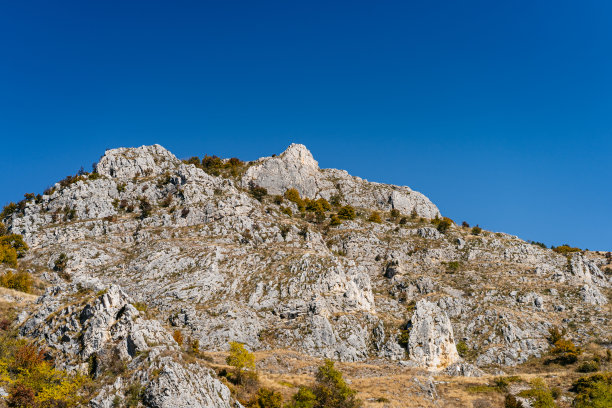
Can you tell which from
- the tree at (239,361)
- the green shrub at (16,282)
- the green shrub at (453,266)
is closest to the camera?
the tree at (239,361)

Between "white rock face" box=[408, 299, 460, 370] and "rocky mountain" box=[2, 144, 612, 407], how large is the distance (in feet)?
0.76


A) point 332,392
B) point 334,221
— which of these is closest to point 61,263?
point 332,392

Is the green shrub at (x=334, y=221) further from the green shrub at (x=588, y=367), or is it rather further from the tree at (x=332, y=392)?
the tree at (x=332, y=392)

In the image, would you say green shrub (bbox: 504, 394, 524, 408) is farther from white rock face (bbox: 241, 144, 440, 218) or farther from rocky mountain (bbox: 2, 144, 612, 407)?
white rock face (bbox: 241, 144, 440, 218)

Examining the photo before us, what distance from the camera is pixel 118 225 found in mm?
95375

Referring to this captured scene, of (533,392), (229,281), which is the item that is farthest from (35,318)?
(533,392)

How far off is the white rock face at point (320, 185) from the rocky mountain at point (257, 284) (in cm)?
1091

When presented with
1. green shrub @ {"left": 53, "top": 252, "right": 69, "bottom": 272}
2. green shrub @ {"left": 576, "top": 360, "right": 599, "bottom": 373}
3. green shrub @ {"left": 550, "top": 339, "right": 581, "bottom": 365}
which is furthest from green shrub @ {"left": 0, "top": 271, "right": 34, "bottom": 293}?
green shrub @ {"left": 576, "top": 360, "right": 599, "bottom": 373}

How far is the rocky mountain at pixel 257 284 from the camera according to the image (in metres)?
48.1

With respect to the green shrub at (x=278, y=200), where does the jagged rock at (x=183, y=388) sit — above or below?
below

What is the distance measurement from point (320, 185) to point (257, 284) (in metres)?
72.7

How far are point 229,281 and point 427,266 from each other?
49731 millimetres

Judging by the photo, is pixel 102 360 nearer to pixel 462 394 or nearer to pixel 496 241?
pixel 462 394

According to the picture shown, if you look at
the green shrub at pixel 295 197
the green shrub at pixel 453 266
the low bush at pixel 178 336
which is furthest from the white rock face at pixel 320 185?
the low bush at pixel 178 336
